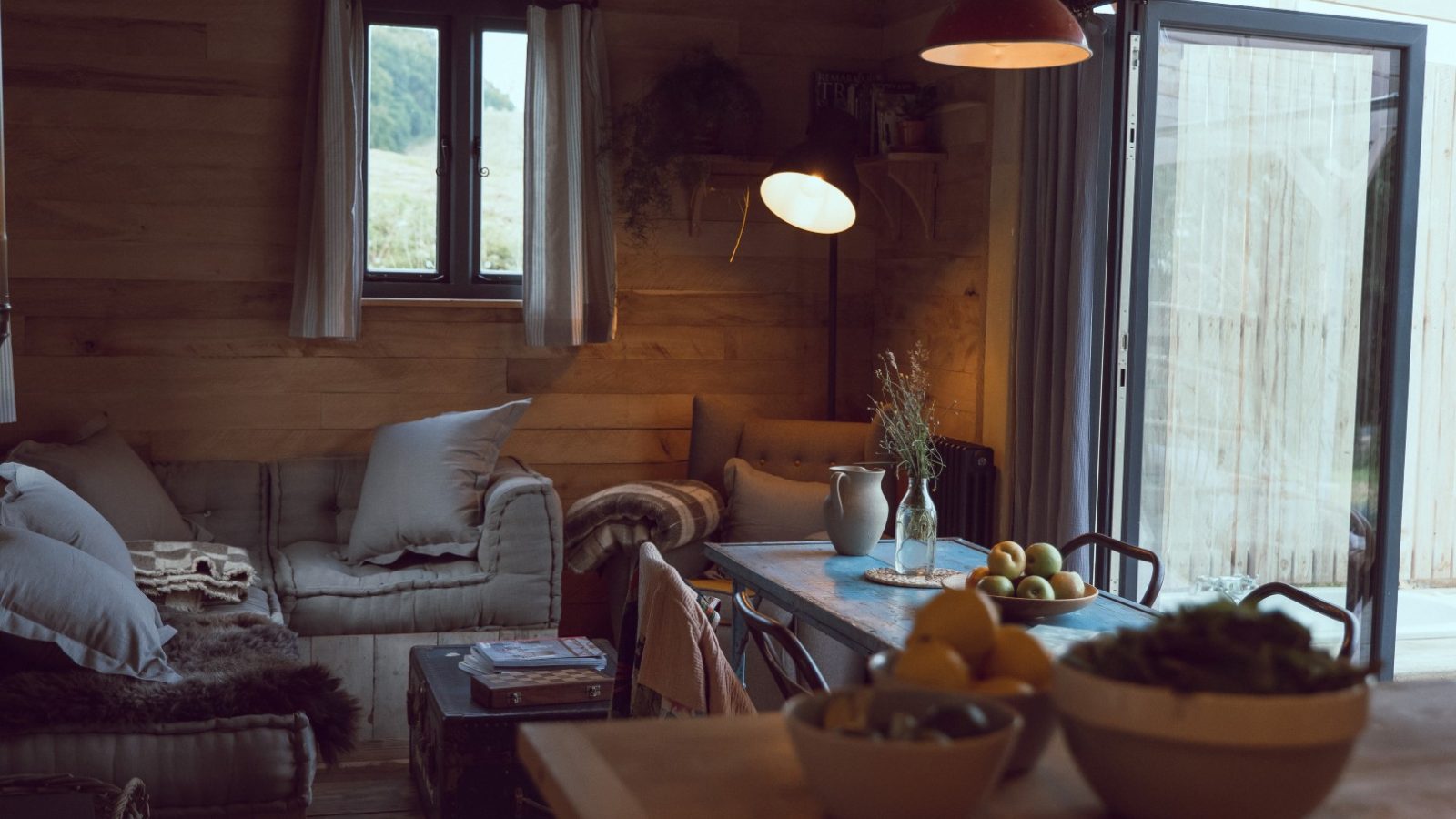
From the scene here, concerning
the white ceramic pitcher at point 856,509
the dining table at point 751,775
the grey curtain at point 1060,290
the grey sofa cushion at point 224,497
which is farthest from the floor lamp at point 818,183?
the dining table at point 751,775

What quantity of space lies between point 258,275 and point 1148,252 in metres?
2.84

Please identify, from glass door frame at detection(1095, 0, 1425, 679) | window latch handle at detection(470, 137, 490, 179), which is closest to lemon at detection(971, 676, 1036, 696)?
glass door frame at detection(1095, 0, 1425, 679)

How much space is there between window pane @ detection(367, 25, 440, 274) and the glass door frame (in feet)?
7.55

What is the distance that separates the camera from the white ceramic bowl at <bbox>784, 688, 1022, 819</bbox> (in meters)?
0.83

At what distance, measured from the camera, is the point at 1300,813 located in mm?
856

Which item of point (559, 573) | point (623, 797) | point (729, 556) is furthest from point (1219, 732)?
point (559, 573)

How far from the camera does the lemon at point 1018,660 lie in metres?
0.99

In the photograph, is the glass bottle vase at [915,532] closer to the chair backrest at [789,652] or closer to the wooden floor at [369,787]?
the chair backrest at [789,652]

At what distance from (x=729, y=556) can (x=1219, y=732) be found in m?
2.27

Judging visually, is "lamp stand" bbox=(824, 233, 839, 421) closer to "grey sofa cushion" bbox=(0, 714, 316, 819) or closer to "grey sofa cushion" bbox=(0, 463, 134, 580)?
"grey sofa cushion" bbox=(0, 463, 134, 580)

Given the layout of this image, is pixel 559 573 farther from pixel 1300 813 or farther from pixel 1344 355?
pixel 1300 813

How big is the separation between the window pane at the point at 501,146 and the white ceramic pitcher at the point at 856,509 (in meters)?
2.18

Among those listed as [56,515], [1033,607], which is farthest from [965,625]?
[56,515]

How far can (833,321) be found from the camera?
496 cm
